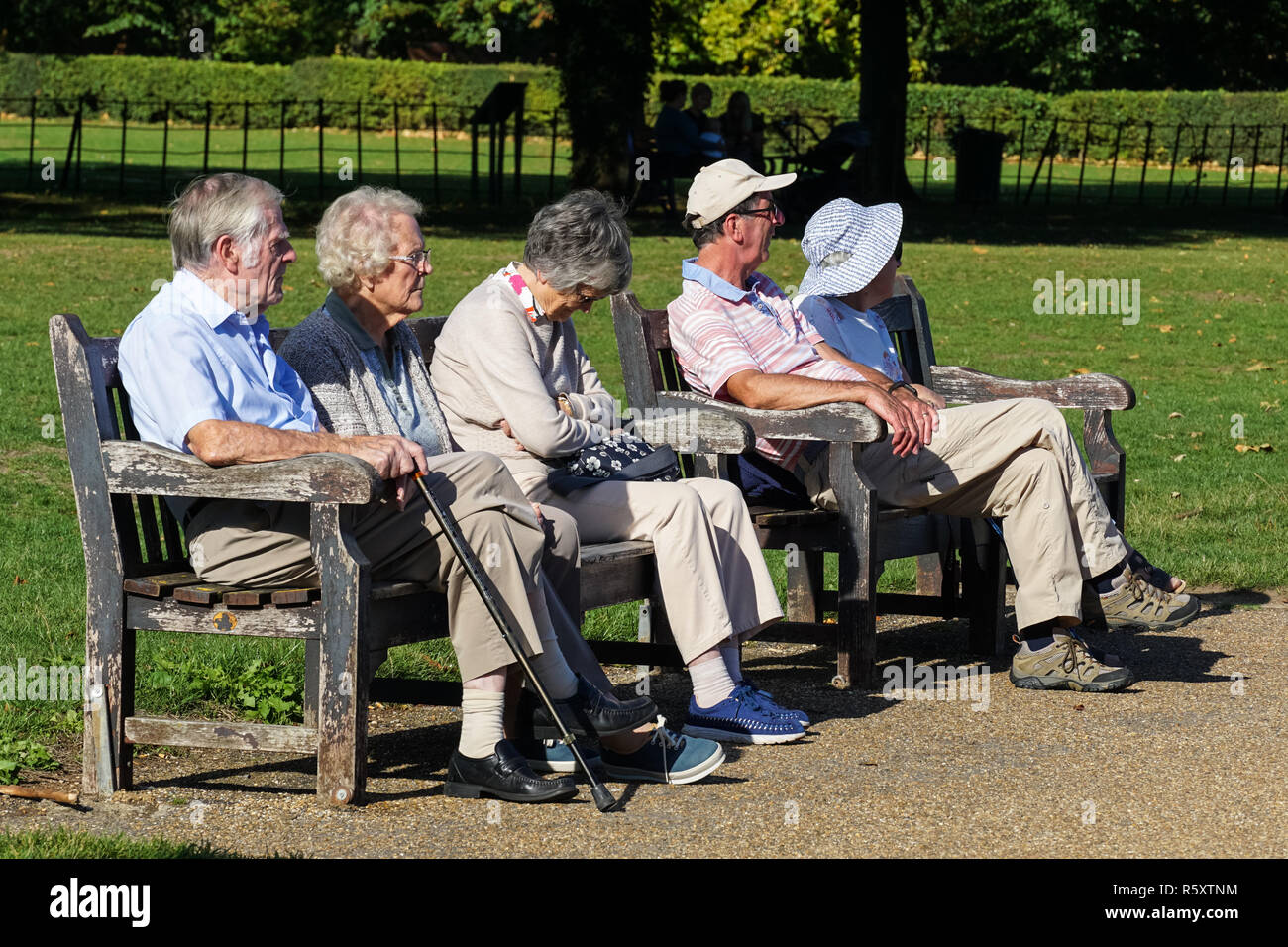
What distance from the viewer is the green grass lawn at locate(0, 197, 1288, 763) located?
18.2ft

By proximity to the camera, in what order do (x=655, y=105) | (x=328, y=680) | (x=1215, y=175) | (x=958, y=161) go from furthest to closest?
(x=655, y=105) < (x=1215, y=175) < (x=958, y=161) < (x=328, y=680)

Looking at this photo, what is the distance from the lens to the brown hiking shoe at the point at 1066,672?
5.16m

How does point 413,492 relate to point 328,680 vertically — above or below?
above

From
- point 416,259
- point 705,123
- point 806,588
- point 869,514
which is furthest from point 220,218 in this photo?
point 705,123

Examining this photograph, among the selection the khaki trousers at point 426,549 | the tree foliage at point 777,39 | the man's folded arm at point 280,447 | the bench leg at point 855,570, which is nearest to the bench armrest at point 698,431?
the bench leg at point 855,570

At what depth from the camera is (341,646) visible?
3.87 meters

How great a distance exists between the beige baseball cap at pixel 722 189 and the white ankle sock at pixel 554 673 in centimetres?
173

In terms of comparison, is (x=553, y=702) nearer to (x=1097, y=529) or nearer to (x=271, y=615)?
(x=271, y=615)

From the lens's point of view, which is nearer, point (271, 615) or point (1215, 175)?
point (271, 615)

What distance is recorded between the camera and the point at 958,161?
27.8 meters

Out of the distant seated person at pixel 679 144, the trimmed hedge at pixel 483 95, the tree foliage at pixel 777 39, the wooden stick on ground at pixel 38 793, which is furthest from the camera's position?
the tree foliage at pixel 777 39

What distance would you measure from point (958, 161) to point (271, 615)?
25033 mm

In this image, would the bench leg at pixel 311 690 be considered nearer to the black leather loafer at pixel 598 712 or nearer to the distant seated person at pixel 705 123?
the black leather loafer at pixel 598 712

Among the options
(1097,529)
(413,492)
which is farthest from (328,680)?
(1097,529)
